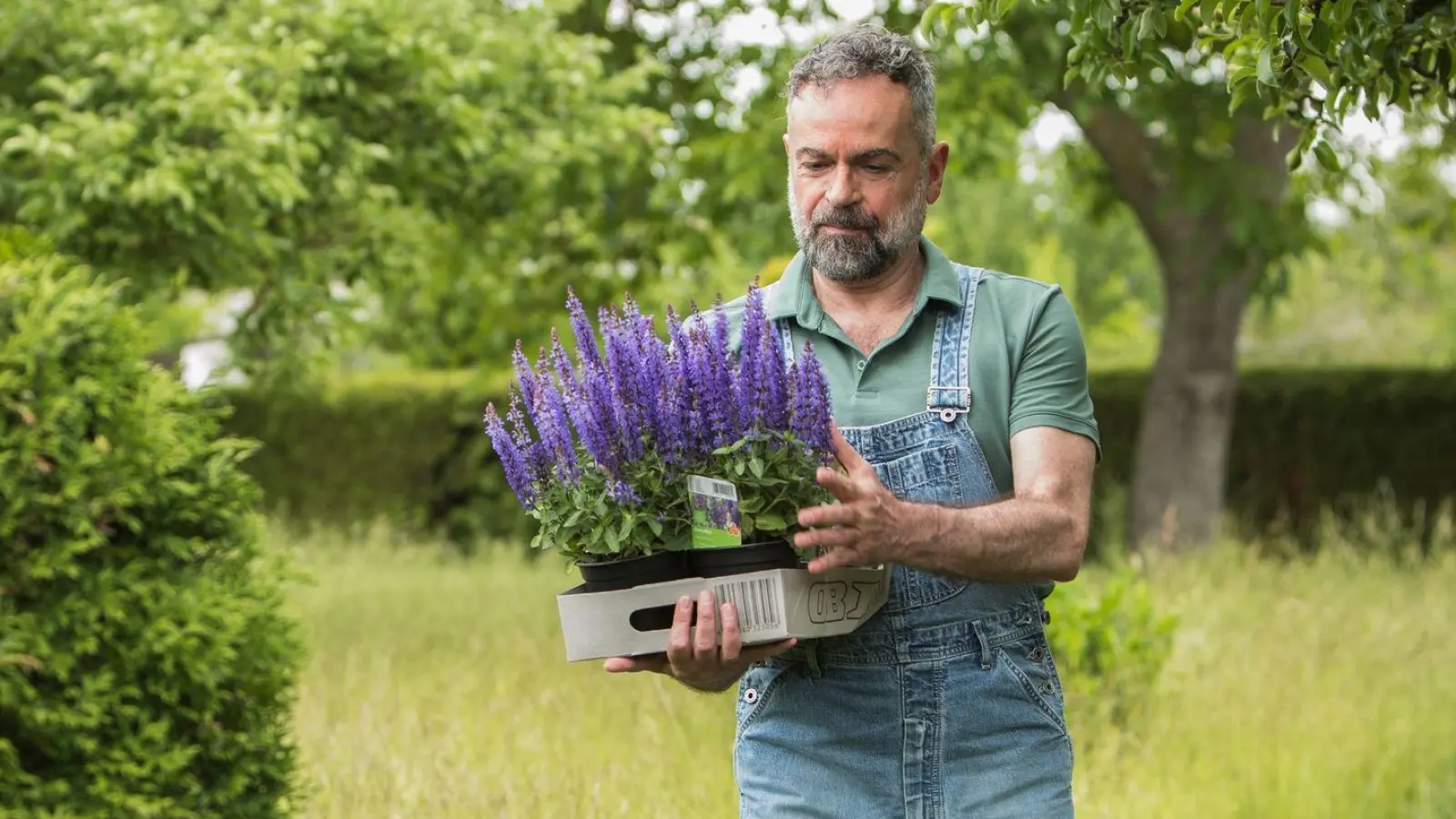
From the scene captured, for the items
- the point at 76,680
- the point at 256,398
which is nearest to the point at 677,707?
the point at 76,680

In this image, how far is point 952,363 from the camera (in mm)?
2428

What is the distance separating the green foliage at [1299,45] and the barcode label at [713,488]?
1037 millimetres

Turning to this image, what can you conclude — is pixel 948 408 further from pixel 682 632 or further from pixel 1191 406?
pixel 1191 406

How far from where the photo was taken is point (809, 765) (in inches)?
95.7

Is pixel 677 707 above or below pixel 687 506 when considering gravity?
below

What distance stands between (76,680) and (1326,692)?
14.7ft

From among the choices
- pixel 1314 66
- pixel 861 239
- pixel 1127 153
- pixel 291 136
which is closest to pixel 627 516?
pixel 861 239

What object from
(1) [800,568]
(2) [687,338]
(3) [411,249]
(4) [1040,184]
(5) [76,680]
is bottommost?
(5) [76,680]

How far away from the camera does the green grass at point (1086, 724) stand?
4.67 m

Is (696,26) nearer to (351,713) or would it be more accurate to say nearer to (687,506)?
(351,713)

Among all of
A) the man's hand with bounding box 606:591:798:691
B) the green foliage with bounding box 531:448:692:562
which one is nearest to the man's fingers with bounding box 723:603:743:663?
the man's hand with bounding box 606:591:798:691

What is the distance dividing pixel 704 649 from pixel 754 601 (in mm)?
93

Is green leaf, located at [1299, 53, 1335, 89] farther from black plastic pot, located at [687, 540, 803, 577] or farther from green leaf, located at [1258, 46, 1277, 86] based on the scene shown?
black plastic pot, located at [687, 540, 803, 577]

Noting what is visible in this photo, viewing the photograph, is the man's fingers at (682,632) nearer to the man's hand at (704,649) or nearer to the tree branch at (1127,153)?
the man's hand at (704,649)
